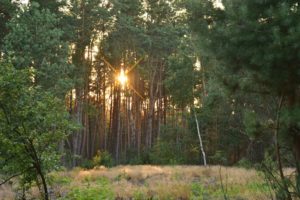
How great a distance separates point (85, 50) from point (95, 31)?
9.85 feet

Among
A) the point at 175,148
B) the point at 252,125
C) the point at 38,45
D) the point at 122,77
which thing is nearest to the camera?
the point at 252,125

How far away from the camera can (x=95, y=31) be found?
3569 centimetres

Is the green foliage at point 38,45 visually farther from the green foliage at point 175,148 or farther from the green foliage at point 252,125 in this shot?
the green foliage at point 252,125

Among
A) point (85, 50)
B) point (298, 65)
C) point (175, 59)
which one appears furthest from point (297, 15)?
point (85, 50)

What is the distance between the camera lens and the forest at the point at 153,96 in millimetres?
8227

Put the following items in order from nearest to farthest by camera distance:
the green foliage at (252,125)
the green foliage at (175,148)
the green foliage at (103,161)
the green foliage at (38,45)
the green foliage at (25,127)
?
the green foliage at (25,127), the green foliage at (252,125), the green foliage at (38,45), the green foliage at (175,148), the green foliage at (103,161)

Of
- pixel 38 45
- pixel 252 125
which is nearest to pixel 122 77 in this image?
pixel 38 45

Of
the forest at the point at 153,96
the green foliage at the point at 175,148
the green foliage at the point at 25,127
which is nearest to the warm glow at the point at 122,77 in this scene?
the forest at the point at 153,96

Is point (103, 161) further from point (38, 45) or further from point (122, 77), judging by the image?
point (38, 45)

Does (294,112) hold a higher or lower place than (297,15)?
lower

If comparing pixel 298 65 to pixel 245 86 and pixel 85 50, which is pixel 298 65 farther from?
pixel 85 50

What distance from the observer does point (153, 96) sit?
4422cm

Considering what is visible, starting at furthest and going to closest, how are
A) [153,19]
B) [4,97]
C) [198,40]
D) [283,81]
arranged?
[153,19] → [198,40] → [283,81] → [4,97]

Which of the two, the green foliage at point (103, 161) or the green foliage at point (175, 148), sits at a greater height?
the green foliage at point (175, 148)
